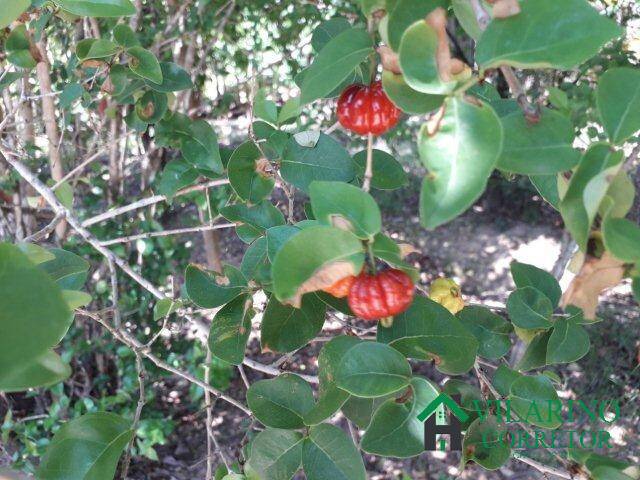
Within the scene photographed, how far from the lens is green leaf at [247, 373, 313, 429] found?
2.58 ft

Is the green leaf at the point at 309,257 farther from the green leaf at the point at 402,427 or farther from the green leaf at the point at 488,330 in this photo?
the green leaf at the point at 488,330

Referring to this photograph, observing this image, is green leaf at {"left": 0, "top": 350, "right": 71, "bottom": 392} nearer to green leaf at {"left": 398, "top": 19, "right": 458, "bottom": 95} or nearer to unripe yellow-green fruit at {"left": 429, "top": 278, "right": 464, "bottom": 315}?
green leaf at {"left": 398, "top": 19, "right": 458, "bottom": 95}

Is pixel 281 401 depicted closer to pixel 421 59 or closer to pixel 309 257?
pixel 309 257

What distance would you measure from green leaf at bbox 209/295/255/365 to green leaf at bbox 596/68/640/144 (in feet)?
1.72

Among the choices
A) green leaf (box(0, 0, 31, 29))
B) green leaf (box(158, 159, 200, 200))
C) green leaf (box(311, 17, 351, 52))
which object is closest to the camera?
green leaf (box(0, 0, 31, 29))

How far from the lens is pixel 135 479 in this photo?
2289mm

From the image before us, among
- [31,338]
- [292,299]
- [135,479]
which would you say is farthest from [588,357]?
[31,338]

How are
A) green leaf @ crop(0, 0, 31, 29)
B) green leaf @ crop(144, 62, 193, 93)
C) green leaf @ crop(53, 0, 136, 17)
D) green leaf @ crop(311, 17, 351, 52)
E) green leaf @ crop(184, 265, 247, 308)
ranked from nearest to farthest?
green leaf @ crop(0, 0, 31, 29)
green leaf @ crop(53, 0, 136, 17)
green leaf @ crop(184, 265, 247, 308)
green leaf @ crop(311, 17, 351, 52)
green leaf @ crop(144, 62, 193, 93)

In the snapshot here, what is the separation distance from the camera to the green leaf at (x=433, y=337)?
2.26 ft

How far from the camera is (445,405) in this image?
2.55 feet

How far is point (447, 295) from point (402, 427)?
1.30 ft

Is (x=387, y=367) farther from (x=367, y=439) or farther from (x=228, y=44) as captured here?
(x=228, y=44)

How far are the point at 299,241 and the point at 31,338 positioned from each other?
0.21m

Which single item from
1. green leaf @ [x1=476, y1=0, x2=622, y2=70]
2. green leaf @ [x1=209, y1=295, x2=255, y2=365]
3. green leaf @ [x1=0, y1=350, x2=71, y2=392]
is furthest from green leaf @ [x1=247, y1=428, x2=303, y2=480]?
green leaf @ [x1=476, y1=0, x2=622, y2=70]
